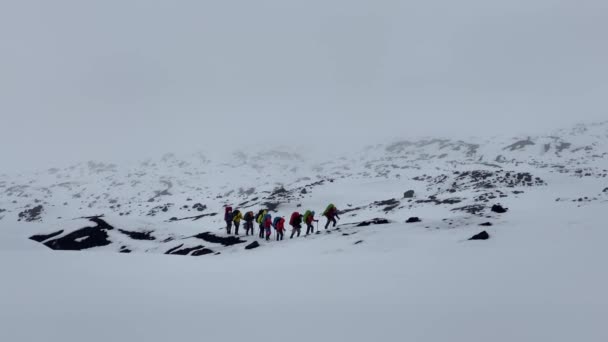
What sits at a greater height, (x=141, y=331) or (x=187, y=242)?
(x=141, y=331)

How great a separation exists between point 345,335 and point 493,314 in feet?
8.86

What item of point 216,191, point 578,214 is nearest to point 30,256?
point 578,214

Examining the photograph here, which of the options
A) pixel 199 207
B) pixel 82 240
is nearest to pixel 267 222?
pixel 82 240

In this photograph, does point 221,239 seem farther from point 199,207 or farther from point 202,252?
point 199,207

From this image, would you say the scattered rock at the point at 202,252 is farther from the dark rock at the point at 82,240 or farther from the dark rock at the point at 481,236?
the dark rock at the point at 481,236

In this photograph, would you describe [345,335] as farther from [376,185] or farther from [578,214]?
[376,185]

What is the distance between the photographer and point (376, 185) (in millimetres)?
46125

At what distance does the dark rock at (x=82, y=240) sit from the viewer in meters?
23.3

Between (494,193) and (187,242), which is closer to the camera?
(187,242)

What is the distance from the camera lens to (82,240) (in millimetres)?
23906

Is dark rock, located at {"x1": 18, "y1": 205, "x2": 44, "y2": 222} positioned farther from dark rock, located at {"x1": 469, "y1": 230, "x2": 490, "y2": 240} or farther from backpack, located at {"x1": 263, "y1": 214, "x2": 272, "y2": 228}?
dark rock, located at {"x1": 469, "y1": 230, "x2": 490, "y2": 240}

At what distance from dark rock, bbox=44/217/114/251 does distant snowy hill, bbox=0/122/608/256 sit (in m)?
0.06

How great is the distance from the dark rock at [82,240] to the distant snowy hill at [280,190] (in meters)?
0.06

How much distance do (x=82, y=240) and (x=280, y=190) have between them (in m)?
24.3
